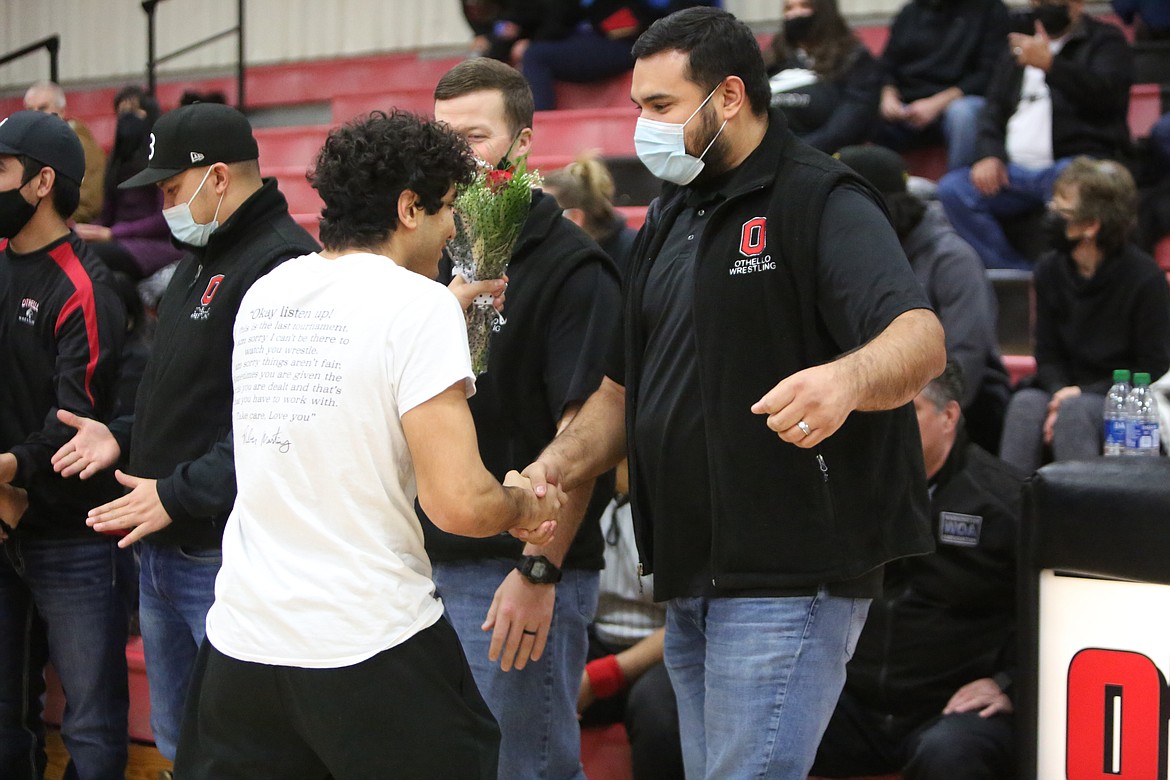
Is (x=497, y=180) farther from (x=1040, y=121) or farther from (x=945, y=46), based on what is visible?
(x=945, y=46)

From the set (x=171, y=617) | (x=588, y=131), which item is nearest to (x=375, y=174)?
(x=171, y=617)

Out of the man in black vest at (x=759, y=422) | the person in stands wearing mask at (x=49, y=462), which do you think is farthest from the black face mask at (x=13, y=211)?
the man in black vest at (x=759, y=422)

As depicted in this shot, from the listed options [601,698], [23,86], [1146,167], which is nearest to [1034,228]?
[1146,167]

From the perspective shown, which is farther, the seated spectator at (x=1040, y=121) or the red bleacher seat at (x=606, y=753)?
the seated spectator at (x=1040, y=121)

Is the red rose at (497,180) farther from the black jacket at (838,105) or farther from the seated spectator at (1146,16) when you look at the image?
the seated spectator at (1146,16)

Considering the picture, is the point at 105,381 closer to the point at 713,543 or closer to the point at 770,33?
the point at 713,543

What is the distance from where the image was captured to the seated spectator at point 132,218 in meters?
6.79

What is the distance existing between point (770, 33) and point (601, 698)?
544 centimetres

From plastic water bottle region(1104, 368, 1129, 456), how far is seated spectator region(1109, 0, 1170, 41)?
2.77 meters

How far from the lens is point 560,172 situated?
478cm

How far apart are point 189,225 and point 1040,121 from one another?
3.79 metres

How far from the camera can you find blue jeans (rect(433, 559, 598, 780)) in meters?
2.76

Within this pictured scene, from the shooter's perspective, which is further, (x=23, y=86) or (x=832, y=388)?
(x=23, y=86)

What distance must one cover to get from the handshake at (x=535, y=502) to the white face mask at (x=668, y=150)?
1.98ft
